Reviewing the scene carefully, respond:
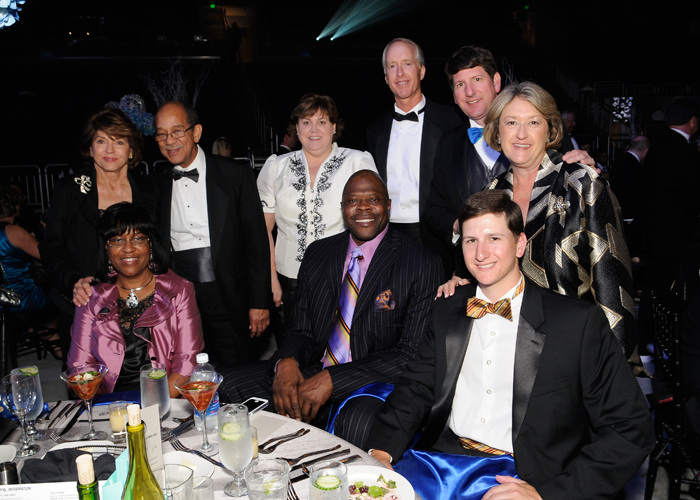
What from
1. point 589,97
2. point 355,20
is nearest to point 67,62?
point 355,20

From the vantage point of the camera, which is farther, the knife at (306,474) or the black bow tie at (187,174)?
the black bow tie at (187,174)

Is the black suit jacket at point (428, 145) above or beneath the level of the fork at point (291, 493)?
above

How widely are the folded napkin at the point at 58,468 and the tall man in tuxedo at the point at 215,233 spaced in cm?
176

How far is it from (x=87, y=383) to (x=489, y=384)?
3.99 feet

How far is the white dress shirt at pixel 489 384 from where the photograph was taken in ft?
6.05

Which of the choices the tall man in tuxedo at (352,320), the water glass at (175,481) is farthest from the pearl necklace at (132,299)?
the water glass at (175,481)

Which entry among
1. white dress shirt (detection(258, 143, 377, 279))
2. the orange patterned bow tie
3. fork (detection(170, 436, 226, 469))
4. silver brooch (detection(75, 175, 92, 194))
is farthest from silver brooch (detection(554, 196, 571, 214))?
silver brooch (detection(75, 175, 92, 194))

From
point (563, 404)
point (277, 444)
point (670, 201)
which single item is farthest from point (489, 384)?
point (670, 201)

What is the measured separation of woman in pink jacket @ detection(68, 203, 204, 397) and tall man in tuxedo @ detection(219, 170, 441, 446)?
29cm

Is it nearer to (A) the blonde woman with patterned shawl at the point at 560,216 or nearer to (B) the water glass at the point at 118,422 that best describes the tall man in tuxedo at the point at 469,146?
(A) the blonde woman with patterned shawl at the point at 560,216

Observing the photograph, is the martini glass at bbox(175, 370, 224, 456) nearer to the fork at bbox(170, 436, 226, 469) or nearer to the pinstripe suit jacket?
the fork at bbox(170, 436, 226, 469)

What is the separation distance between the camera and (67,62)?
15.0 m

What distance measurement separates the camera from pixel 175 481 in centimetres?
130

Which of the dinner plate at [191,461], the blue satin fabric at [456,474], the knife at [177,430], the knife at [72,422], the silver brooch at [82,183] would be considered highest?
the silver brooch at [82,183]
